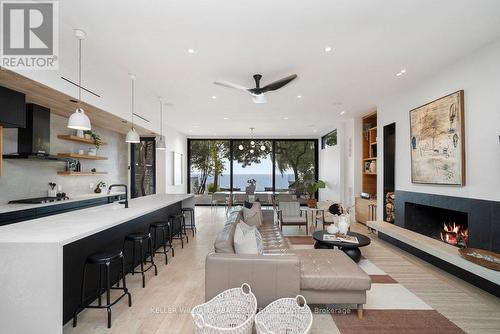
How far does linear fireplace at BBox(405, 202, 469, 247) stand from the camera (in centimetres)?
384

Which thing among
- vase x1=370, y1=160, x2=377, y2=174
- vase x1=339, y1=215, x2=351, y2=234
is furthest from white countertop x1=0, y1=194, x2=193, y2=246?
vase x1=370, y1=160, x2=377, y2=174

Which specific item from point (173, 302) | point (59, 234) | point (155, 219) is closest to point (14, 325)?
point (59, 234)

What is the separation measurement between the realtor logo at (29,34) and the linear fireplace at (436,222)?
5.66 m


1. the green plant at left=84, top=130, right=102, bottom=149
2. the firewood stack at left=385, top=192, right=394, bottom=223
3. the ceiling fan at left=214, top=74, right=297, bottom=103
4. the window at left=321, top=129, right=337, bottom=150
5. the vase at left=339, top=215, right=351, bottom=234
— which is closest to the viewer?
the ceiling fan at left=214, top=74, right=297, bottom=103

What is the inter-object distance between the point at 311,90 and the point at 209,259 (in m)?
3.63

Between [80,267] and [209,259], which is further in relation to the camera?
[80,267]

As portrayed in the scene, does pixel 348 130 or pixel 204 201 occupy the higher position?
pixel 348 130

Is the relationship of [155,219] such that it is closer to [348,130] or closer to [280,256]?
[280,256]

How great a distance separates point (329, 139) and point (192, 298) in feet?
26.2

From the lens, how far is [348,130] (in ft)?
24.5

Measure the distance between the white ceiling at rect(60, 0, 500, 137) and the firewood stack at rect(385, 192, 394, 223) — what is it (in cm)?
210

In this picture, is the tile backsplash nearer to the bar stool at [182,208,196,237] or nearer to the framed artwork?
the bar stool at [182,208,196,237]

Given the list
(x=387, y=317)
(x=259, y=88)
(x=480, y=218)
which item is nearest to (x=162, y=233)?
(x=259, y=88)

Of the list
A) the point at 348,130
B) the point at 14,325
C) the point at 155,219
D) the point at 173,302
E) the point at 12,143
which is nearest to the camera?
the point at 14,325
